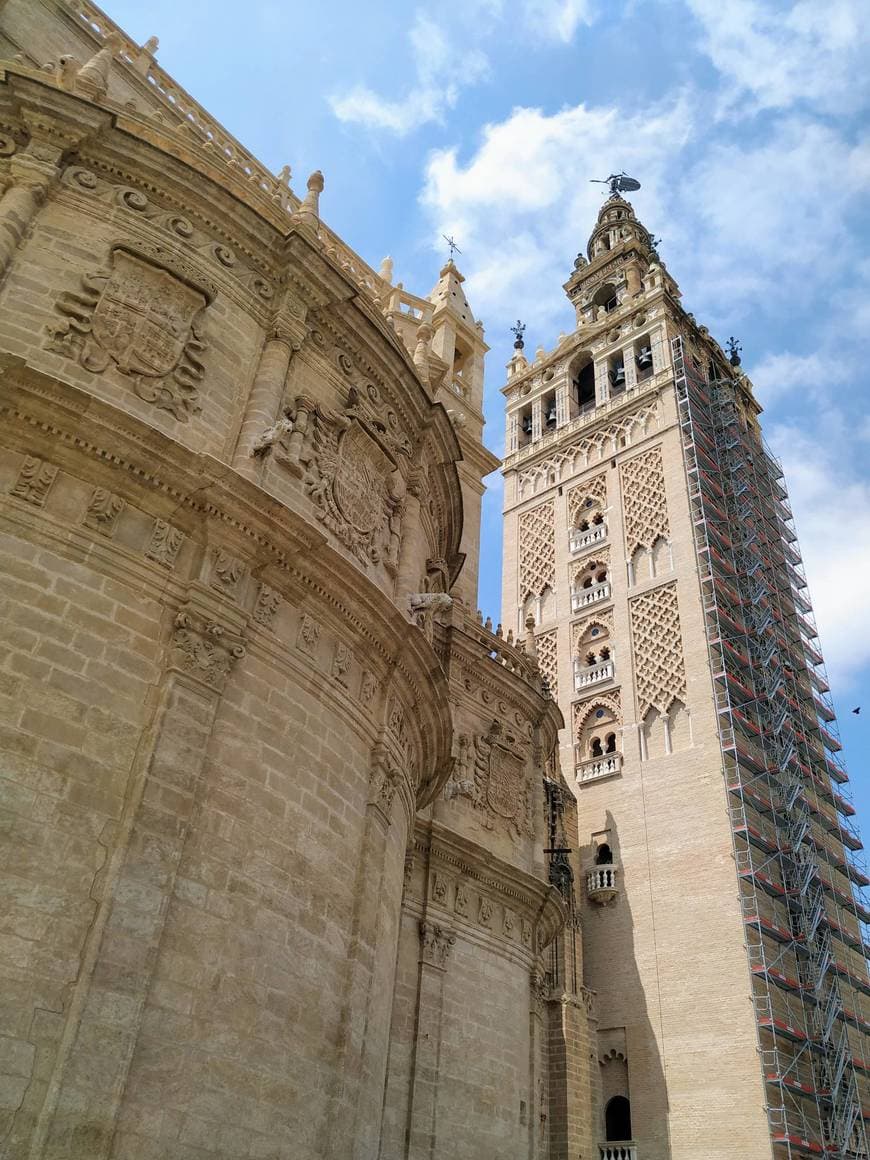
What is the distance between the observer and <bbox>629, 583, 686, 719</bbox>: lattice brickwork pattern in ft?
94.9

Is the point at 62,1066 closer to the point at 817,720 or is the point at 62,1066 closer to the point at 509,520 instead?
the point at 817,720

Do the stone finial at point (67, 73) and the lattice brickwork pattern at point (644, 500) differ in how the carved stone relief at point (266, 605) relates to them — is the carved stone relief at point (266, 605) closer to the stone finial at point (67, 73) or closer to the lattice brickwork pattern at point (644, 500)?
the stone finial at point (67, 73)

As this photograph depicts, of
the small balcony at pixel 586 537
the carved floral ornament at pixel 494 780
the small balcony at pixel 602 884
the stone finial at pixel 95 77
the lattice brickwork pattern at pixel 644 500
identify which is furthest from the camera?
the small balcony at pixel 586 537

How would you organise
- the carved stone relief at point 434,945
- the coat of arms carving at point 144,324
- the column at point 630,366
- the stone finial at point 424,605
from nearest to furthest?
the coat of arms carving at point 144,324 → the stone finial at point 424,605 → the carved stone relief at point 434,945 → the column at point 630,366

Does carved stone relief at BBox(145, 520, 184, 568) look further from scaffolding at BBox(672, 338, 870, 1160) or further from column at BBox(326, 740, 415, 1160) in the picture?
scaffolding at BBox(672, 338, 870, 1160)

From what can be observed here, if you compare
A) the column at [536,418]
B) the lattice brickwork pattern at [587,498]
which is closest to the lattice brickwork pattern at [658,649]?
the lattice brickwork pattern at [587,498]

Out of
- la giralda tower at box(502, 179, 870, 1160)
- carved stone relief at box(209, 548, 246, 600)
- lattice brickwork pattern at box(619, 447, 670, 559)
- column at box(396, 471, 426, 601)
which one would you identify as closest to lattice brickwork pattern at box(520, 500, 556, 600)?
la giralda tower at box(502, 179, 870, 1160)

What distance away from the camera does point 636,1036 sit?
2414 cm

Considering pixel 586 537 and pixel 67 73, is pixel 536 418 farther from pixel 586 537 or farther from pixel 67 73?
pixel 67 73

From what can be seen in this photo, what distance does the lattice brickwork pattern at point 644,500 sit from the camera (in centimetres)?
3294

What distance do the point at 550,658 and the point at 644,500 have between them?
6.43 meters

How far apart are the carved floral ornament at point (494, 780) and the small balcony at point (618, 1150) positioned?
993cm

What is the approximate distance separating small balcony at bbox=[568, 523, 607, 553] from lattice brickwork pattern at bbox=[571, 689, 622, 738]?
6420 millimetres

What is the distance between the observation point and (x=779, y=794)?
1099 inches
